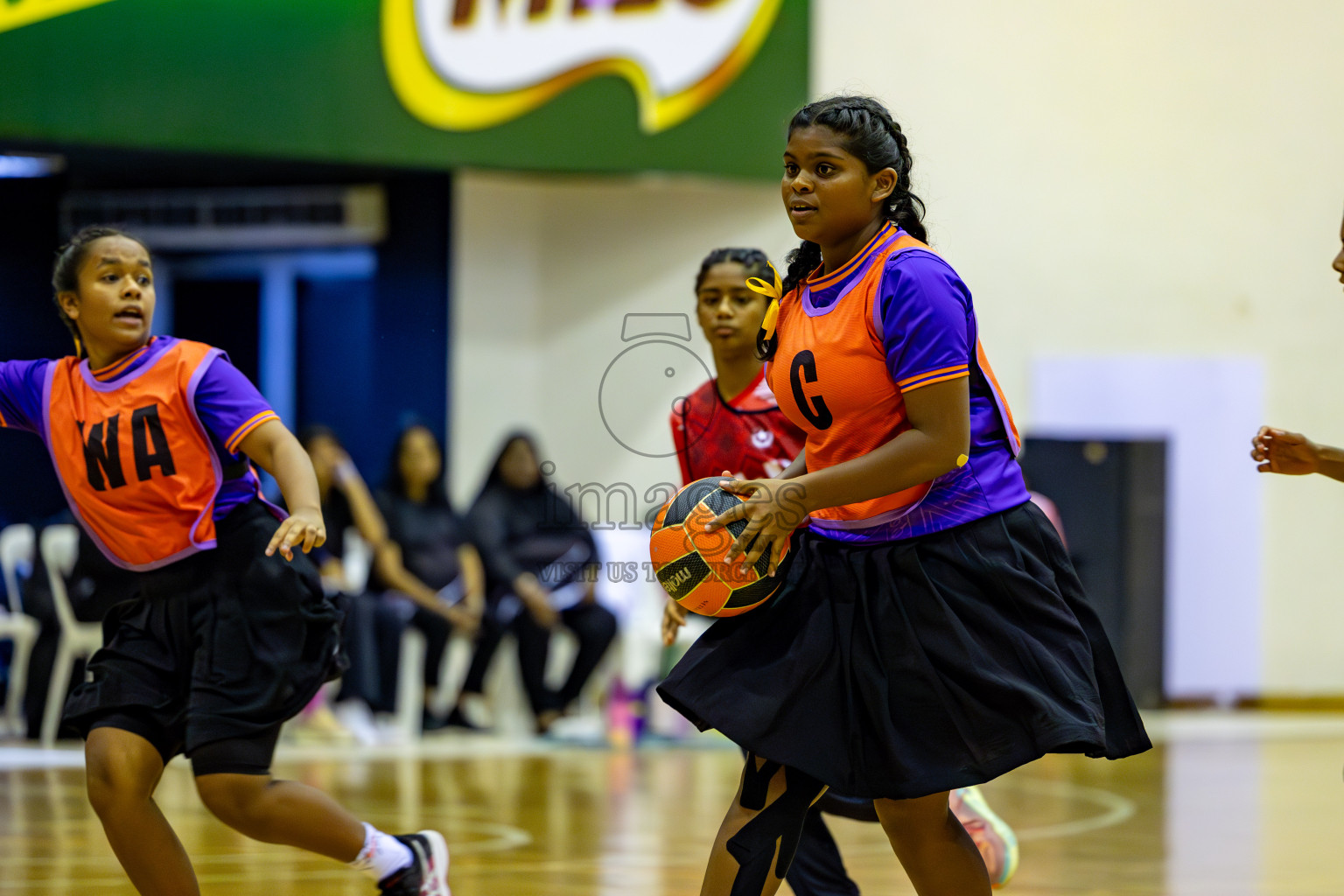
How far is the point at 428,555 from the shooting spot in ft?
30.9

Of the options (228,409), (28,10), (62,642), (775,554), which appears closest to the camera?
(775,554)

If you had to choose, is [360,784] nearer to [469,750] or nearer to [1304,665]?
[469,750]

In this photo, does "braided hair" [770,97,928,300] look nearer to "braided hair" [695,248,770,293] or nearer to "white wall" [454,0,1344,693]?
"braided hair" [695,248,770,293]

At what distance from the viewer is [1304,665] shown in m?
11.2

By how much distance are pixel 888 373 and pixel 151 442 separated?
5.68 ft

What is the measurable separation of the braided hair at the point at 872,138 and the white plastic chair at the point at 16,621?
6.81m

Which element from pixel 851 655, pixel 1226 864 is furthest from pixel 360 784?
pixel 851 655

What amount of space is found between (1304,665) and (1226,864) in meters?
6.06

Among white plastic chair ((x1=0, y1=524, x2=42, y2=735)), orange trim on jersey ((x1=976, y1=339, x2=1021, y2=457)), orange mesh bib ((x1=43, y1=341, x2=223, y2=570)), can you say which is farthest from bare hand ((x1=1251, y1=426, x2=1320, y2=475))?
white plastic chair ((x1=0, y1=524, x2=42, y2=735))

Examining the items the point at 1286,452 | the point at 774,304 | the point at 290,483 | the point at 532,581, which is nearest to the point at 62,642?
the point at 532,581

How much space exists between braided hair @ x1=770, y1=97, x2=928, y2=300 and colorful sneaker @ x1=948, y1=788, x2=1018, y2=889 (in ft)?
5.76

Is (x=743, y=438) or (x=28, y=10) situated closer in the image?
(x=743, y=438)

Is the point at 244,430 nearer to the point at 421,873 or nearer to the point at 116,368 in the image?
the point at 116,368

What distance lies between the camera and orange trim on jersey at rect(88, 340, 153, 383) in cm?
379
